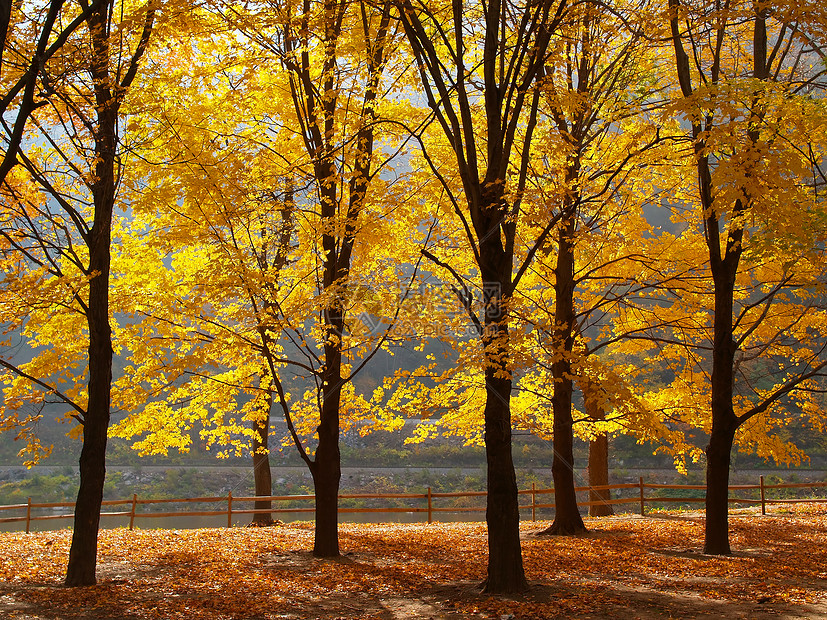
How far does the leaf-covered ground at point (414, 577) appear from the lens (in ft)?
17.3

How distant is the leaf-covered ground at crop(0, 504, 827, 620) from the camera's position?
17.3ft

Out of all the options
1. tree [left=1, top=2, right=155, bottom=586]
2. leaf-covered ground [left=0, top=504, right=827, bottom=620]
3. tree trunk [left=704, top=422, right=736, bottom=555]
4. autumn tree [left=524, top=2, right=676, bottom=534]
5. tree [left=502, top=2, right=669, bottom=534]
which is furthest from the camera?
autumn tree [left=524, top=2, right=676, bottom=534]

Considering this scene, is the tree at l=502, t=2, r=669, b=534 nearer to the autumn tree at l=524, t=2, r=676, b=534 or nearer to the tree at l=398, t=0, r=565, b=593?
the autumn tree at l=524, t=2, r=676, b=534

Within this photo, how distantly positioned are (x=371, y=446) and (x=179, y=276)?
43.3m

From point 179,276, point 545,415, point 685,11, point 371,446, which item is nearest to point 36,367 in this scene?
point 179,276

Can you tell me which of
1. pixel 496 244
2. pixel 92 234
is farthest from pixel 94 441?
pixel 496 244

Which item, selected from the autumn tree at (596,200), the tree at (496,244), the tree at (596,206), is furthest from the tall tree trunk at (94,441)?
the autumn tree at (596,200)

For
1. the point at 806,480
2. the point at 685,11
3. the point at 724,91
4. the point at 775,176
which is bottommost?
the point at 806,480

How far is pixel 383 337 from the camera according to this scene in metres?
7.71

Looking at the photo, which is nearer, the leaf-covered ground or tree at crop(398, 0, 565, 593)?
the leaf-covered ground

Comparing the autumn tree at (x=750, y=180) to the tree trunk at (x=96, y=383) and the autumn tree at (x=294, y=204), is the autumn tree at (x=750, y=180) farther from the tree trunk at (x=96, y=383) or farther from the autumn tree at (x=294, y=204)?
the tree trunk at (x=96, y=383)

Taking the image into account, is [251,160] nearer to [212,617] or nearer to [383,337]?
[383,337]

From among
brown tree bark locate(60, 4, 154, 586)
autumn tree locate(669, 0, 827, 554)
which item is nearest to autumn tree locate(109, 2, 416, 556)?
brown tree bark locate(60, 4, 154, 586)

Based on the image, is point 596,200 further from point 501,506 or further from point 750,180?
point 501,506
